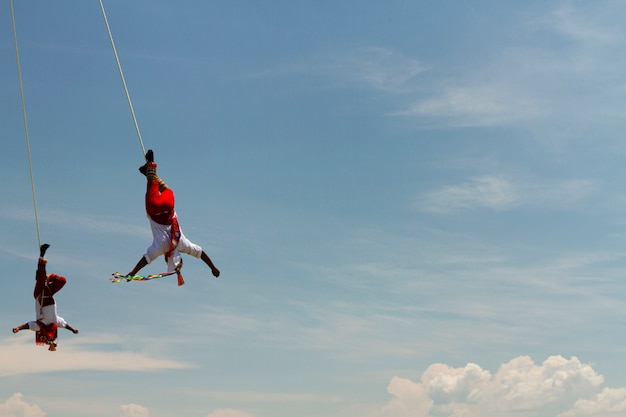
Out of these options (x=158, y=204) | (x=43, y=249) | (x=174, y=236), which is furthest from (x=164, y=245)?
(x=43, y=249)

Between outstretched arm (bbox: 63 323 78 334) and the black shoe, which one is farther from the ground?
the black shoe

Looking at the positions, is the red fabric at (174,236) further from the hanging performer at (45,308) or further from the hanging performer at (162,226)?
the hanging performer at (45,308)

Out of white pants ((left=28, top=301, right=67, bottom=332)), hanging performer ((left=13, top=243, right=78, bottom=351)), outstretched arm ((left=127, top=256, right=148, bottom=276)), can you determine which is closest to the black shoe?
hanging performer ((left=13, top=243, right=78, bottom=351))

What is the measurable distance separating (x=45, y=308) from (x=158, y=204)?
19.1ft

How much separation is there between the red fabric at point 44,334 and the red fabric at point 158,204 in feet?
18.2

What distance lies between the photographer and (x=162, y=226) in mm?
20516

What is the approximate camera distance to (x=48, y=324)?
22891mm

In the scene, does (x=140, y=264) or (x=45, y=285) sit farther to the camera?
(x=45, y=285)

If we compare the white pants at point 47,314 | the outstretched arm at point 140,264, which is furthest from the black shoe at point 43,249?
the outstretched arm at point 140,264

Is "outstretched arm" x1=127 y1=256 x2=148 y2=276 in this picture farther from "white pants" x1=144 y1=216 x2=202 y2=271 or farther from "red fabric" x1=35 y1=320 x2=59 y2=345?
"red fabric" x1=35 y1=320 x2=59 y2=345

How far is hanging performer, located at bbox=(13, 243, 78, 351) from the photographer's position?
2277 cm

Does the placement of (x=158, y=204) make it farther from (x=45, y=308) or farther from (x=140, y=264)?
(x=45, y=308)

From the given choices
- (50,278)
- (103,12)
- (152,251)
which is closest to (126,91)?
(103,12)

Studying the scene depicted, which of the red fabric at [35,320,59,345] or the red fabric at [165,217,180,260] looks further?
the red fabric at [35,320,59,345]
